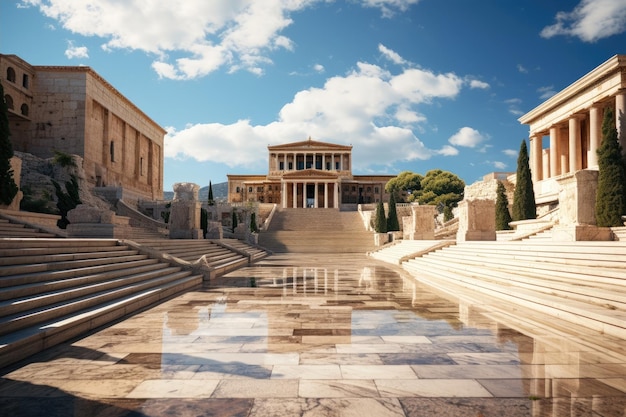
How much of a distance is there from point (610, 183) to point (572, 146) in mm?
15809

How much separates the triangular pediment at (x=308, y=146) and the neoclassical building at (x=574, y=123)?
140 feet

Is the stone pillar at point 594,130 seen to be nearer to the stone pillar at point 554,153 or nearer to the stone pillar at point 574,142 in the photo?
the stone pillar at point 574,142

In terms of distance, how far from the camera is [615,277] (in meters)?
7.64

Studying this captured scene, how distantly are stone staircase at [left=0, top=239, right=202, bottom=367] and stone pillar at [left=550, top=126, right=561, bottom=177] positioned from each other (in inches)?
1430

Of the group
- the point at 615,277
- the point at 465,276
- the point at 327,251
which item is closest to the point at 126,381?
the point at 615,277

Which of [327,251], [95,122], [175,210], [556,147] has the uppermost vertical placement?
[95,122]

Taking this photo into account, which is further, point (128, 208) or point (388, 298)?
point (128, 208)

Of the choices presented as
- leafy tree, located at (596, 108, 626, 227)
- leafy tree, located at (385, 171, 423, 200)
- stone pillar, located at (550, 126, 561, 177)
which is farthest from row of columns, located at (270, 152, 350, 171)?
leafy tree, located at (596, 108, 626, 227)

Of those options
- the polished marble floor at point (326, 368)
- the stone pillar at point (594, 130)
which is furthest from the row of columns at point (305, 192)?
the polished marble floor at point (326, 368)

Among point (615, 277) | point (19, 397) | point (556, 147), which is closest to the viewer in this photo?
point (19, 397)

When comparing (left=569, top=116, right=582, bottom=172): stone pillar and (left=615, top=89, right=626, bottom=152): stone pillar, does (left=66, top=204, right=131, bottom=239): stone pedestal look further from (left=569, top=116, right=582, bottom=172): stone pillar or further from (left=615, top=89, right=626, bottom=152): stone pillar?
(left=569, top=116, right=582, bottom=172): stone pillar

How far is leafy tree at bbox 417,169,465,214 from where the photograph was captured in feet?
189

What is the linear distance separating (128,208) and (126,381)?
35.9 m

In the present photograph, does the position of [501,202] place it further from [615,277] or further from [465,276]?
[615,277]
